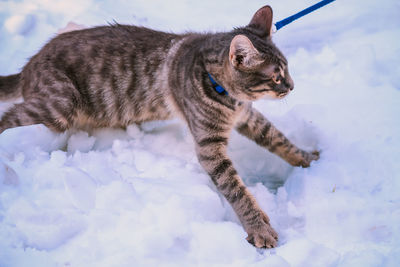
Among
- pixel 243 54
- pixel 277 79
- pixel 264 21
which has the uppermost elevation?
pixel 264 21

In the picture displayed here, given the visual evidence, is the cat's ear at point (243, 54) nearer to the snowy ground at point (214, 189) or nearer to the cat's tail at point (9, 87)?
the snowy ground at point (214, 189)

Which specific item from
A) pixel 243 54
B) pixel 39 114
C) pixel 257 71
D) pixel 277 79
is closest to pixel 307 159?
pixel 277 79

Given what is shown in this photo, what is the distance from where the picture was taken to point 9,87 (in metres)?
2.77

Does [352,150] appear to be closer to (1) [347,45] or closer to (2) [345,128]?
(2) [345,128]

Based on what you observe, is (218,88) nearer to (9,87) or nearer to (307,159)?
(307,159)

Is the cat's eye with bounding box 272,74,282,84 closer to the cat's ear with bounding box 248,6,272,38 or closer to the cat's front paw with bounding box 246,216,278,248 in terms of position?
the cat's ear with bounding box 248,6,272,38

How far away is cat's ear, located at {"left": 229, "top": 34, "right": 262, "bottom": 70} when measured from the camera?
197 cm

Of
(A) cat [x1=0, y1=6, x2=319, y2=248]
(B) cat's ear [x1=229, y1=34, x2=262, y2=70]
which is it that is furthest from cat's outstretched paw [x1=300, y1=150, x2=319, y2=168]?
(B) cat's ear [x1=229, y1=34, x2=262, y2=70]

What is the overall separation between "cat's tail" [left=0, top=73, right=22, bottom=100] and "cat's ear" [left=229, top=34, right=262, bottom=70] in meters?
1.86

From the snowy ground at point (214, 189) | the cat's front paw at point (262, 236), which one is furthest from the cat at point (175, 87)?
the snowy ground at point (214, 189)

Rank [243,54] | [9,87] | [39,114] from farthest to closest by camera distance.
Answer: [9,87]
[39,114]
[243,54]

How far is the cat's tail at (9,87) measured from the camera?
2752 millimetres

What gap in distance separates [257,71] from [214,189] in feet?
2.82

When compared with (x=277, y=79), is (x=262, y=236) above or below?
below
